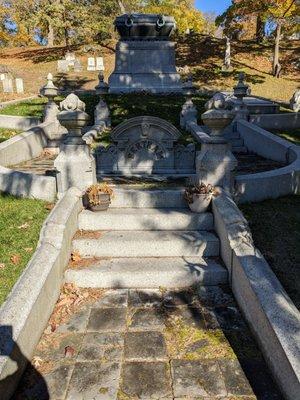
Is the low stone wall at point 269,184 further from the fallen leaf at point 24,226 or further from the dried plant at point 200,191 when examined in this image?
the fallen leaf at point 24,226

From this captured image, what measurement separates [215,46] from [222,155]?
107ft

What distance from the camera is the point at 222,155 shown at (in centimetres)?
Answer: 727

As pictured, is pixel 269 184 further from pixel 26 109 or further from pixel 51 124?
pixel 26 109

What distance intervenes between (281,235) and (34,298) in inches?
169

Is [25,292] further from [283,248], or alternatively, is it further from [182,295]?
[283,248]

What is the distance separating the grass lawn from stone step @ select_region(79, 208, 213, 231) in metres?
0.96

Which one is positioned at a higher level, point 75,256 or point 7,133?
point 7,133

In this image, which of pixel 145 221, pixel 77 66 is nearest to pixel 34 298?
pixel 145 221

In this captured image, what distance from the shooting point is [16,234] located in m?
6.32

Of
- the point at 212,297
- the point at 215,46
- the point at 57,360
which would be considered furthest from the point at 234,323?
the point at 215,46

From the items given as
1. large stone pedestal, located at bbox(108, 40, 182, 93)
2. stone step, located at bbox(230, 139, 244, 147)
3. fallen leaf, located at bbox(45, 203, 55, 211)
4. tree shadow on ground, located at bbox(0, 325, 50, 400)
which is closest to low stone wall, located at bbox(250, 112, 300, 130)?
stone step, located at bbox(230, 139, 244, 147)

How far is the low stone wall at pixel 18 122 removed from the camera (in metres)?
16.9

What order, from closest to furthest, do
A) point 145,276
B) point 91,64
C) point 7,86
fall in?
point 145,276 < point 7,86 < point 91,64

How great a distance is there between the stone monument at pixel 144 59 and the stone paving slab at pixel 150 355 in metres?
19.2
